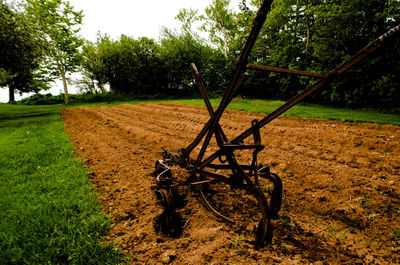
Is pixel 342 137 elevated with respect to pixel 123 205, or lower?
elevated

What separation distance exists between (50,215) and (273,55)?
75.9 ft

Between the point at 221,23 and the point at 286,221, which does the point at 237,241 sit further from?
the point at 221,23

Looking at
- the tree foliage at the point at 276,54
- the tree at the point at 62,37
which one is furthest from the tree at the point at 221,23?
the tree at the point at 62,37

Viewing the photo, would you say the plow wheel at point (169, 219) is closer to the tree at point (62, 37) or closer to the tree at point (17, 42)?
the tree at point (17, 42)

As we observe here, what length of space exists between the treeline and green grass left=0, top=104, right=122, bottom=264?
1635cm

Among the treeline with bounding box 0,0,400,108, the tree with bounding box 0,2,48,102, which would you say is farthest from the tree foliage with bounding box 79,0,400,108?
the tree with bounding box 0,2,48,102

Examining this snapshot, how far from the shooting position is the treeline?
12531mm

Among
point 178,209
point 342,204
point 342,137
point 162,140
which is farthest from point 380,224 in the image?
point 162,140

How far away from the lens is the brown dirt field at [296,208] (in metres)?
2.11

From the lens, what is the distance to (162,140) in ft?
20.7

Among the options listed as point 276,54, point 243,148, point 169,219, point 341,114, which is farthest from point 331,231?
point 276,54

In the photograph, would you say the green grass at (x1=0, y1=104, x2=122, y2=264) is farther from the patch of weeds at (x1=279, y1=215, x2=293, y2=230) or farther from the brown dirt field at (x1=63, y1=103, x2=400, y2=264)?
the patch of weeds at (x1=279, y1=215, x2=293, y2=230)

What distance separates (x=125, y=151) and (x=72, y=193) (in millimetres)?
2350

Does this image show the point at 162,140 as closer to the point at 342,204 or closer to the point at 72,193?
the point at 72,193
